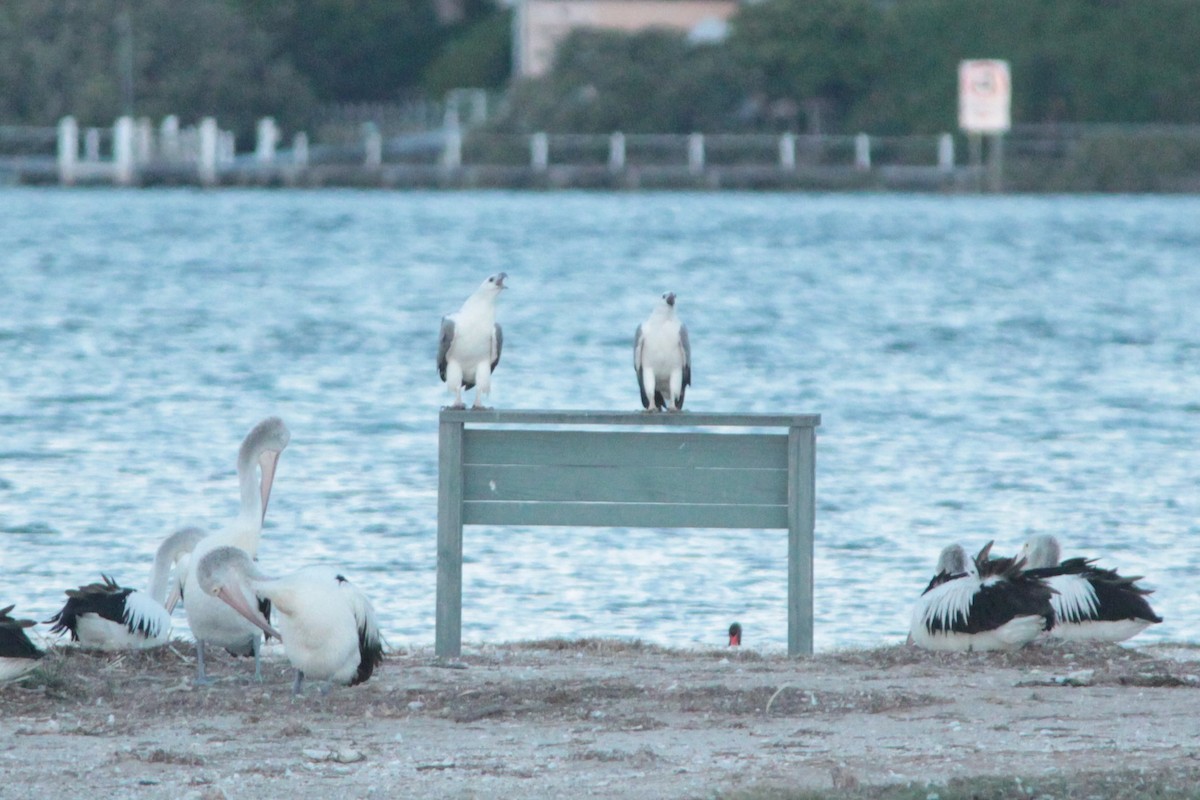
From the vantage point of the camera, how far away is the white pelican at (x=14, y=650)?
8086 millimetres

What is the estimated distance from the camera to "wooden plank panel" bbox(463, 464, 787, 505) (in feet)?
31.1

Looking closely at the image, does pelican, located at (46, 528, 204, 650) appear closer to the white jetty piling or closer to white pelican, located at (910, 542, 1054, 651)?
white pelican, located at (910, 542, 1054, 651)

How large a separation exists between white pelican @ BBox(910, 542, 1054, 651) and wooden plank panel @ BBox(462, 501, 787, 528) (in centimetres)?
82

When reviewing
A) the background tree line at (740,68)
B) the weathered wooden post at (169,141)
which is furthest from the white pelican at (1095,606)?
the weathered wooden post at (169,141)

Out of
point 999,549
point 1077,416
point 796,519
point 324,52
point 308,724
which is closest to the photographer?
point 308,724

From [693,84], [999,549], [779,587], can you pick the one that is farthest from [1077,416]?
[693,84]

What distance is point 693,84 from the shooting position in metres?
78.0

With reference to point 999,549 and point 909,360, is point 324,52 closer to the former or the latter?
point 909,360

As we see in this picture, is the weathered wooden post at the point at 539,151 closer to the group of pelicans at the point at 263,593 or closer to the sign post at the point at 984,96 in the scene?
the sign post at the point at 984,96

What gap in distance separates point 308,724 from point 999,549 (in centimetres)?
751

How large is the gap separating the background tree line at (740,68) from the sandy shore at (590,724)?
68249 mm

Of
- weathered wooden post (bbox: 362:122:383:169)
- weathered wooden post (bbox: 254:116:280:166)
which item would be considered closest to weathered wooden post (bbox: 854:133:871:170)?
weathered wooden post (bbox: 362:122:383:169)

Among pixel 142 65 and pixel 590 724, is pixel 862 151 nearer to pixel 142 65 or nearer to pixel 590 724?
pixel 142 65

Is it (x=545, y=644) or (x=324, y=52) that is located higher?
(x=324, y=52)
